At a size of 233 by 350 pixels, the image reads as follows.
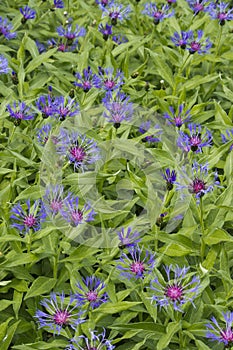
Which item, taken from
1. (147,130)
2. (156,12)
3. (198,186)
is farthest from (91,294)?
(156,12)

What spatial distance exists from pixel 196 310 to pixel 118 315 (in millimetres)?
249

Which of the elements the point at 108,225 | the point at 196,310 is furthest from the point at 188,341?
the point at 108,225

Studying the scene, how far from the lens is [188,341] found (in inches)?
76.7

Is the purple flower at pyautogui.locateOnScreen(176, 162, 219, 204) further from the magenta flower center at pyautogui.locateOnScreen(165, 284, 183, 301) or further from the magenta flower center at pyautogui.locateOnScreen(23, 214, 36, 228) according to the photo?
the magenta flower center at pyautogui.locateOnScreen(23, 214, 36, 228)

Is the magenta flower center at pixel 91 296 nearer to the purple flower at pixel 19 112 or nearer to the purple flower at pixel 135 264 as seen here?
the purple flower at pixel 135 264

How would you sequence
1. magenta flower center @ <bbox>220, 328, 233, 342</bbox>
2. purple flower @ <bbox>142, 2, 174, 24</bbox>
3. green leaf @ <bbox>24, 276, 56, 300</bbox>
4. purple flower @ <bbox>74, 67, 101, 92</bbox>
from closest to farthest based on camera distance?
magenta flower center @ <bbox>220, 328, 233, 342</bbox> → green leaf @ <bbox>24, 276, 56, 300</bbox> → purple flower @ <bbox>74, 67, 101, 92</bbox> → purple flower @ <bbox>142, 2, 174, 24</bbox>

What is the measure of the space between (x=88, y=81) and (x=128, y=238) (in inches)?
33.7

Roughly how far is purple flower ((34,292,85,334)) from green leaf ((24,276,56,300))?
0.11 feet

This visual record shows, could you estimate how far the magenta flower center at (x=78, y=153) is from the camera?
2.19 m

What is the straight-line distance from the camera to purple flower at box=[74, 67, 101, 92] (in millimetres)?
2662

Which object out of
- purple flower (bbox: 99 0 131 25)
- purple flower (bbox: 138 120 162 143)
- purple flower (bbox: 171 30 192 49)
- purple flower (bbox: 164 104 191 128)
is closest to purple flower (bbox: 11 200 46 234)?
purple flower (bbox: 138 120 162 143)

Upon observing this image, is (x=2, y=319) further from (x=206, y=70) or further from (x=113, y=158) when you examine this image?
(x=206, y=70)

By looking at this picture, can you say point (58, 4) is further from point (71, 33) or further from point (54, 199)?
point (54, 199)

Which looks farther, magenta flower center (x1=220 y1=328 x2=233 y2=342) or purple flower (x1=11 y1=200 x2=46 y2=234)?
purple flower (x1=11 y1=200 x2=46 y2=234)
